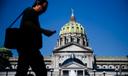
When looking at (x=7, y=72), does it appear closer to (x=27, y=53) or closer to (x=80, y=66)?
(x=80, y=66)

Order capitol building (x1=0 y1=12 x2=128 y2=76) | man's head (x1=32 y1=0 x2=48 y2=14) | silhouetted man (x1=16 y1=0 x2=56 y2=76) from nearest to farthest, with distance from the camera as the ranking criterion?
silhouetted man (x1=16 y1=0 x2=56 y2=76) → man's head (x1=32 y1=0 x2=48 y2=14) → capitol building (x1=0 y1=12 x2=128 y2=76)

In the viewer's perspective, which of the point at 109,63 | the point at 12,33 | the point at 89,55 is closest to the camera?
the point at 12,33

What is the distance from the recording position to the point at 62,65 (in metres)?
47.5

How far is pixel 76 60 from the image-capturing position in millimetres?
48031

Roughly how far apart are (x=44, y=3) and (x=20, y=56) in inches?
22.3

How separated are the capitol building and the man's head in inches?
1573

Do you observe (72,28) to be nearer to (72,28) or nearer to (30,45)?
(72,28)

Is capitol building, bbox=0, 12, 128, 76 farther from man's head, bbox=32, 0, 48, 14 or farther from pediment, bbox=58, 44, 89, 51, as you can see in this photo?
man's head, bbox=32, 0, 48, 14

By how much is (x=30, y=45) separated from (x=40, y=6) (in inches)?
16.0

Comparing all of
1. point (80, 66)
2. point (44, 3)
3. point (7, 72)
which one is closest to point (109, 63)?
point (80, 66)

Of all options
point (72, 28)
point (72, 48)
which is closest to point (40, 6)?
point (72, 48)

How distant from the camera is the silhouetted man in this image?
281cm

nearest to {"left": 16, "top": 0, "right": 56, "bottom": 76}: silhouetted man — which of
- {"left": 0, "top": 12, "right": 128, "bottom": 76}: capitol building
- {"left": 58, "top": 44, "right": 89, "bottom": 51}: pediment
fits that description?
{"left": 0, "top": 12, "right": 128, "bottom": 76}: capitol building

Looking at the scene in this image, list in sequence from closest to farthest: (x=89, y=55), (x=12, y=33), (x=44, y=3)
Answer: (x=12, y=33)
(x=44, y=3)
(x=89, y=55)
